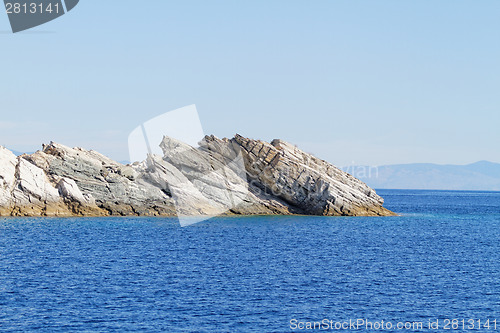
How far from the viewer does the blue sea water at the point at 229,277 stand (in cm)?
3344

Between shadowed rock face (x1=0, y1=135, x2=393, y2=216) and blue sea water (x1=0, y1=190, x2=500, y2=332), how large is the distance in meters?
6.34

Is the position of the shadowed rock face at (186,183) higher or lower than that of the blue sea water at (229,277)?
higher

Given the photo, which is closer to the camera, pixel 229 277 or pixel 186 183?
pixel 229 277

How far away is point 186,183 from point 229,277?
45870 millimetres

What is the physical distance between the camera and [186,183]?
88.9 m

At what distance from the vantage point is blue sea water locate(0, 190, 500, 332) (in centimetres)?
3344

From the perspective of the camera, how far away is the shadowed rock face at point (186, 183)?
80.7 m

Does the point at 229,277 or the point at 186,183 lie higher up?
the point at 186,183

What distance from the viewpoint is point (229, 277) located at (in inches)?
1734

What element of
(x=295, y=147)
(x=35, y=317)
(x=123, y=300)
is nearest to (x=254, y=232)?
(x=295, y=147)

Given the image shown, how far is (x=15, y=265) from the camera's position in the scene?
4716 cm

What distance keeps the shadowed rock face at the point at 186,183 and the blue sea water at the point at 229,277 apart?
634cm

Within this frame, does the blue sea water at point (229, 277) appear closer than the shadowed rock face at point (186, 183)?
Yes

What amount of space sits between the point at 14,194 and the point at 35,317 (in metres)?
50.8
